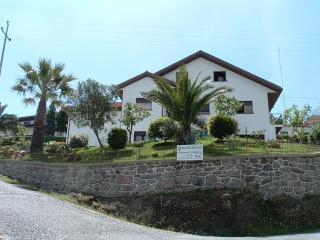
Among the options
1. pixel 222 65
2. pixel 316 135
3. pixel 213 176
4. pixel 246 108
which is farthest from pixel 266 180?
pixel 222 65

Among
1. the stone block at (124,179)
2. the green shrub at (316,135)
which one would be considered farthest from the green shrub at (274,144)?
the stone block at (124,179)

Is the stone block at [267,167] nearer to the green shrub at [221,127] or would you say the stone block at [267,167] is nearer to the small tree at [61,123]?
the green shrub at [221,127]

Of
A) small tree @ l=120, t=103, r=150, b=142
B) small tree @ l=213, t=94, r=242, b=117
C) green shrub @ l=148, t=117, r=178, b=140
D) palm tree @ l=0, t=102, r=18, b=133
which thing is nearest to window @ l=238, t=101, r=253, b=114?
small tree @ l=213, t=94, r=242, b=117

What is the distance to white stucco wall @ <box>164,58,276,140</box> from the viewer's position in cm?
3575

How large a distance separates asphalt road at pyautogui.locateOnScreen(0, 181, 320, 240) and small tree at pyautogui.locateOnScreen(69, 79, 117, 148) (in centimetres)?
912

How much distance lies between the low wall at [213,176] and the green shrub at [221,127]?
19.3ft

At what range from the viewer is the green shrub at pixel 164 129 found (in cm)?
2686

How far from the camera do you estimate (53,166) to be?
82.1 ft

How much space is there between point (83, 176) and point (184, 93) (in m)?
7.18

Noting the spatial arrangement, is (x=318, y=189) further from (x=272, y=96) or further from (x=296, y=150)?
(x=272, y=96)

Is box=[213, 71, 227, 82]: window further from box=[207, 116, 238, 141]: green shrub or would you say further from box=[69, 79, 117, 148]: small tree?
box=[69, 79, 117, 148]: small tree

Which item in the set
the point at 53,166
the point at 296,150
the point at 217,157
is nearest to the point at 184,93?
the point at 217,157

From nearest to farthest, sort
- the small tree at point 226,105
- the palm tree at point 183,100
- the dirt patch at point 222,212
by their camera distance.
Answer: the dirt patch at point 222,212
the palm tree at point 183,100
the small tree at point 226,105

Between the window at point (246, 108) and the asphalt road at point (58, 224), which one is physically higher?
the window at point (246, 108)
